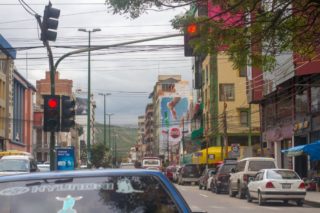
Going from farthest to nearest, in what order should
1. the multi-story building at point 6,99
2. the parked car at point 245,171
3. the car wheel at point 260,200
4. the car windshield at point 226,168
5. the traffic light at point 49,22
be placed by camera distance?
the multi-story building at point 6,99
the car windshield at point 226,168
the parked car at point 245,171
the car wheel at point 260,200
the traffic light at point 49,22

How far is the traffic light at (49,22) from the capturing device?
62.3 ft

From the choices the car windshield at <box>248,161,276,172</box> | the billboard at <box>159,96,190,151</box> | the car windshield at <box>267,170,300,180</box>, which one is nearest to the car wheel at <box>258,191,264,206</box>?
the car windshield at <box>267,170,300,180</box>

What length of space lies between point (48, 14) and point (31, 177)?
14.0 meters

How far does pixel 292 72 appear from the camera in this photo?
3922 centimetres

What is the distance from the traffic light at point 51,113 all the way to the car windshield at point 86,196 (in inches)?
602

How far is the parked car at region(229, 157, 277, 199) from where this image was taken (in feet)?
101

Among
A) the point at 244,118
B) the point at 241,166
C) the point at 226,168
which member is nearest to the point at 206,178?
the point at 226,168

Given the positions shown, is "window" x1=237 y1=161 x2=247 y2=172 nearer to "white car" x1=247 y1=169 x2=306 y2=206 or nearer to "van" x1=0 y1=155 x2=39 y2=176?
"white car" x1=247 y1=169 x2=306 y2=206

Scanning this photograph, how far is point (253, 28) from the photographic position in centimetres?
1280

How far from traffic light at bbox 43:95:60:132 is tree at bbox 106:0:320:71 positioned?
322 inches

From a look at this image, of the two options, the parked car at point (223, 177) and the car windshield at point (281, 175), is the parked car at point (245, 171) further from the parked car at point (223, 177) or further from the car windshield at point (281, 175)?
the car windshield at point (281, 175)

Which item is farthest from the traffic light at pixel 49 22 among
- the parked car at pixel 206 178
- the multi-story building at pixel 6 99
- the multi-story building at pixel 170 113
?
the multi-story building at pixel 170 113

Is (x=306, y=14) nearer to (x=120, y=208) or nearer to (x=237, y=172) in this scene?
(x=120, y=208)

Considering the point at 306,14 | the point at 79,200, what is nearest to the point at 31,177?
the point at 79,200
